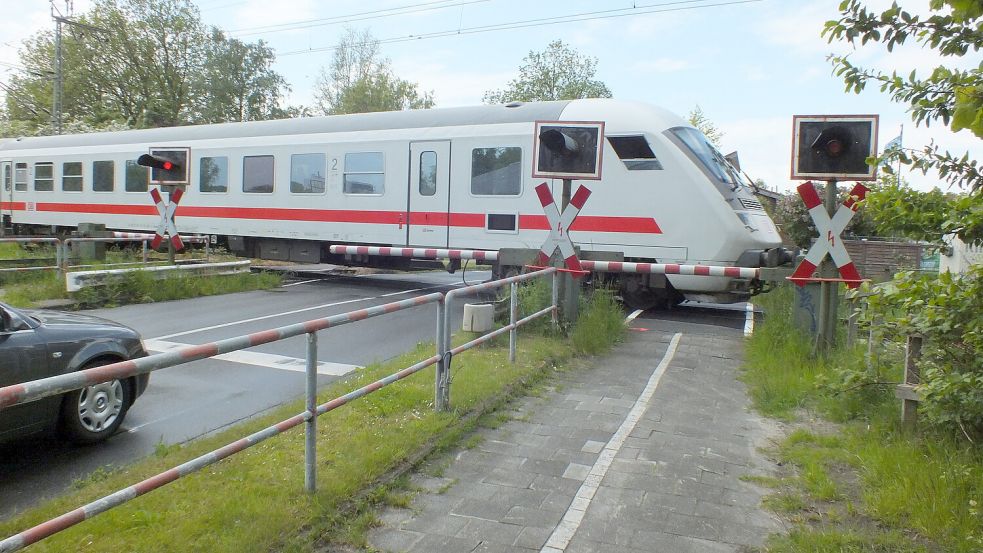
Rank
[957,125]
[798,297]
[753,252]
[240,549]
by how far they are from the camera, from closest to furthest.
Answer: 1. [957,125]
2. [240,549]
3. [798,297]
4. [753,252]

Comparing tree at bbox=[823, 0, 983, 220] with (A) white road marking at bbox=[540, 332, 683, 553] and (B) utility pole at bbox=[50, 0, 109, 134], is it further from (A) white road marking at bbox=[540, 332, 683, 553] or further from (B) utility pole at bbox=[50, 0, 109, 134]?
(B) utility pole at bbox=[50, 0, 109, 134]

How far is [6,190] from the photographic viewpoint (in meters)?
22.1

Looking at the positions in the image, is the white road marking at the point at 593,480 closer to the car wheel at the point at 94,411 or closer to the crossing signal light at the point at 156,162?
the car wheel at the point at 94,411

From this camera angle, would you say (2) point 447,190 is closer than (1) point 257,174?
Yes

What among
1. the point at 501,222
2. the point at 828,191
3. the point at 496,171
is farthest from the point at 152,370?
the point at 496,171

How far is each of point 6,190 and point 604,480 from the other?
23647 millimetres

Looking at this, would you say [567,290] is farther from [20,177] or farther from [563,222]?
[20,177]

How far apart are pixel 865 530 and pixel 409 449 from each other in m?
2.73

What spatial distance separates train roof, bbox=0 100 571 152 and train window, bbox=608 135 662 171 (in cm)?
127

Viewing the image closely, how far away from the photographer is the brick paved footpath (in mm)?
3801

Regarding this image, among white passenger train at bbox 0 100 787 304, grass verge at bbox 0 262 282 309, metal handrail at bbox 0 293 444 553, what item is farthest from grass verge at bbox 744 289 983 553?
grass verge at bbox 0 262 282 309

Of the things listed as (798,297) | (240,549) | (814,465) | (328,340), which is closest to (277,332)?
(240,549)

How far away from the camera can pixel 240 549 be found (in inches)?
134

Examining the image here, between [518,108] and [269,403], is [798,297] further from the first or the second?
[518,108]
